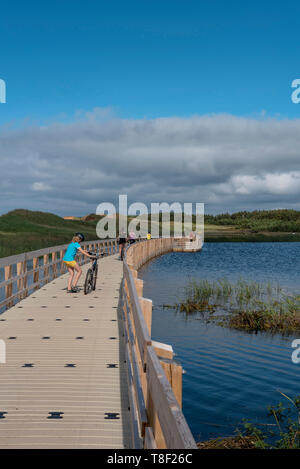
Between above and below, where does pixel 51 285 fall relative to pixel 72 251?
Answer: below

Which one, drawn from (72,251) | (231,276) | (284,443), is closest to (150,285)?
(231,276)

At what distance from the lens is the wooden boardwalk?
5.16 m

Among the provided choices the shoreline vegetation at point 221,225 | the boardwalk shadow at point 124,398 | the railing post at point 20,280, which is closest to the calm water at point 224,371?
the boardwalk shadow at point 124,398

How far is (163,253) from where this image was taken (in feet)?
194

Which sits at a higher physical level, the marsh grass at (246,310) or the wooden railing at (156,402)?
the wooden railing at (156,402)

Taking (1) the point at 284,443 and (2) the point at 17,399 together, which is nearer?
(2) the point at 17,399

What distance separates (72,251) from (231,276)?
68.7 feet

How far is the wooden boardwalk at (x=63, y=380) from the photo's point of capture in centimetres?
516

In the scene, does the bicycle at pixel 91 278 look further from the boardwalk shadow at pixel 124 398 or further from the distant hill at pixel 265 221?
the distant hill at pixel 265 221

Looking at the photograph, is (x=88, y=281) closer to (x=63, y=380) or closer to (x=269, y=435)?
(x=63, y=380)

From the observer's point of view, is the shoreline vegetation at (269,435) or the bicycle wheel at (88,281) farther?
the bicycle wheel at (88,281)

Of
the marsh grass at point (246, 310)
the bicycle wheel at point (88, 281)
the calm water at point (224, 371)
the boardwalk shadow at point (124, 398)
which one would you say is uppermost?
the bicycle wheel at point (88, 281)

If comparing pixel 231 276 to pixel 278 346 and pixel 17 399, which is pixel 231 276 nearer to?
pixel 278 346
